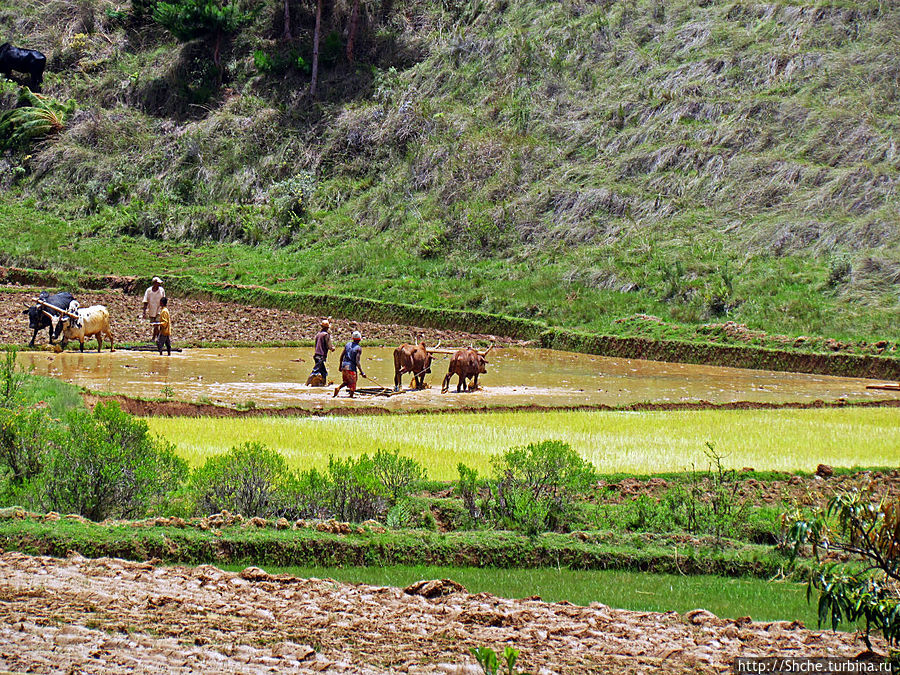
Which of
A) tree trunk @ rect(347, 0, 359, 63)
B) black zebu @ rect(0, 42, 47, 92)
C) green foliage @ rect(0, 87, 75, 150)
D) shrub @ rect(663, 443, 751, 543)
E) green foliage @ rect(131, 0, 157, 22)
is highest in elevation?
green foliage @ rect(131, 0, 157, 22)

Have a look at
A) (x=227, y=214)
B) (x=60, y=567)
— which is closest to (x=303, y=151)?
(x=227, y=214)

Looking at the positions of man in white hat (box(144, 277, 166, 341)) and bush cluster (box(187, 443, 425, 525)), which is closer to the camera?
bush cluster (box(187, 443, 425, 525))

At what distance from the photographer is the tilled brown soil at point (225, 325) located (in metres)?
30.2

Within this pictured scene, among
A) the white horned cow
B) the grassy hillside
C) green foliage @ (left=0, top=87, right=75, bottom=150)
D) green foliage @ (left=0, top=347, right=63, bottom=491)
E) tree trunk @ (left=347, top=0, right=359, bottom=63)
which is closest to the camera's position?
green foliage @ (left=0, top=347, right=63, bottom=491)

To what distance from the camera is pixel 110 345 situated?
2678 cm

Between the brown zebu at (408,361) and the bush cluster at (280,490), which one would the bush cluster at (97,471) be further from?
the brown zebu at (408,361)

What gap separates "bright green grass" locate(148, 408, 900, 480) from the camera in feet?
43.9

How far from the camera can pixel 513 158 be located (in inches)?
1820

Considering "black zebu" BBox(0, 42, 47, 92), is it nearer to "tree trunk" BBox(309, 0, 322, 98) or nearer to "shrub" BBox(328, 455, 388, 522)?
"tree trunk" BBox(309, 0, 322, 98)

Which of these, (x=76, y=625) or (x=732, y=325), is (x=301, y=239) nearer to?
(x=732, y=325)

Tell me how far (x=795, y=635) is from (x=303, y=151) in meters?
49.2

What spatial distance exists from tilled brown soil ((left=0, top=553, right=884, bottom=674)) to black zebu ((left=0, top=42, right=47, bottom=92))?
2412 inches

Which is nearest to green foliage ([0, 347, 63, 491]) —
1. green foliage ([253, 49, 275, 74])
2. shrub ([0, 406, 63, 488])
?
shrub ([0, 406, 63, 488])

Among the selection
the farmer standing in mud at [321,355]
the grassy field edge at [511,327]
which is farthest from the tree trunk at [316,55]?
the farmer standing in mud at [321,355]
